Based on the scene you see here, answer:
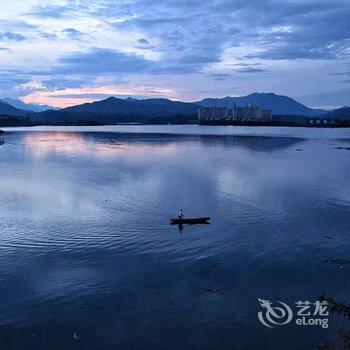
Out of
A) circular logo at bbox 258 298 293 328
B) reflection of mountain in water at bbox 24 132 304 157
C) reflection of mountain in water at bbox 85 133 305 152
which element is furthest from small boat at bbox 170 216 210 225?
reflection of mountain in water at bbox 85 133 305 152

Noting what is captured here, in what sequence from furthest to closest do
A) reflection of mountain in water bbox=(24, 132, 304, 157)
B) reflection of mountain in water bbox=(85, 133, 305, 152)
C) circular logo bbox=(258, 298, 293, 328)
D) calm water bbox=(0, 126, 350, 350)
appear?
reflection of mountain in water bbox=(85, 133, 305, 152) → reflection of mountain in water bbox=(24, 132, 304, 157) → circular logo bbox=(258, 298, 293, 328) → calm water bbox=(0, 126, 350, 350)

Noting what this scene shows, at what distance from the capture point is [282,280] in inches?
757

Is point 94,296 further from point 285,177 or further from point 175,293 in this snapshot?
point 285,177

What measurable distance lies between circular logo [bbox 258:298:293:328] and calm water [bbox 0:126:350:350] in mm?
329

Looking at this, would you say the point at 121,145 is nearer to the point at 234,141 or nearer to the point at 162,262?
the point at 234,141

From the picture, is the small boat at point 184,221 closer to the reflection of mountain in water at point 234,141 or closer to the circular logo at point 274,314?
the circular logo at point 274,314

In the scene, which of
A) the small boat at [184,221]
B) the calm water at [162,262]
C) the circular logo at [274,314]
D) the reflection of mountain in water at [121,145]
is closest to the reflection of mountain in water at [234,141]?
the reflection of mountain in water at [121,145]

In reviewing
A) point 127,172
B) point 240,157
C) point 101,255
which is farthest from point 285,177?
point 101,255

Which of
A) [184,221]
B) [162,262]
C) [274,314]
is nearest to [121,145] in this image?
[184,221]

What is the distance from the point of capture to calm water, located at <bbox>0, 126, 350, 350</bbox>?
15.2 meters

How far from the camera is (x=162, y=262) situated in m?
21.2

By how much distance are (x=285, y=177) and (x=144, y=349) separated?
1497 inches

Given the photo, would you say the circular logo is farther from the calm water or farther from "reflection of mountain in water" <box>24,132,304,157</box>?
"reflection of mountain in water" <box>24,132,304,157</box>

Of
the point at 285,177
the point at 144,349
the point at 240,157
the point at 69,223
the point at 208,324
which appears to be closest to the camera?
the point at 144,349
